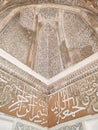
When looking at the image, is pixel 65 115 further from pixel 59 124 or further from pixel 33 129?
pixel 33 129

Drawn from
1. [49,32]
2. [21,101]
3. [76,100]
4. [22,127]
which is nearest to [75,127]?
[76,100]

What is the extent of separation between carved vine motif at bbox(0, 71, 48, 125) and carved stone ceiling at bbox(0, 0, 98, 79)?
416 millimetres

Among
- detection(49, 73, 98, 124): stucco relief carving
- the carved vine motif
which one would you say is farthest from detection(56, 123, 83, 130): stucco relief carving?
the carved vine motif

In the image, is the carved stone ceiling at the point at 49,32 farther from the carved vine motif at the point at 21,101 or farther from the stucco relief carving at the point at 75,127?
the stucco relief carving at the point at 75,127

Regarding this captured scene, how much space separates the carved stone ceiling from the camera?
2053mm

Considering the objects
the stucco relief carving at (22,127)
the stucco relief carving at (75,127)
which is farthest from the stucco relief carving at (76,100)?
the stucco relief carving at (22,127)

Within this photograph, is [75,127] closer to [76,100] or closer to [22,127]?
[76,100]

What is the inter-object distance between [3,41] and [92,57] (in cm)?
120

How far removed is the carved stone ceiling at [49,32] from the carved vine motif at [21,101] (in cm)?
42

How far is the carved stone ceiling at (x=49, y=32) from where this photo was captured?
2.05 m

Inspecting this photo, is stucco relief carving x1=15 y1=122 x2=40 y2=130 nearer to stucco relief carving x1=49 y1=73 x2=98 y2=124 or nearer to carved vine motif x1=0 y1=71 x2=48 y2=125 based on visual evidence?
carved vine motif x1=0 y1=71 x2=48 y2=125

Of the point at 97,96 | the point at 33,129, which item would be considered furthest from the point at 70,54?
the point at 33,129

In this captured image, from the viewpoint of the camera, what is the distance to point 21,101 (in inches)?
68.4

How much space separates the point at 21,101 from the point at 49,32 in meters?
1.30
